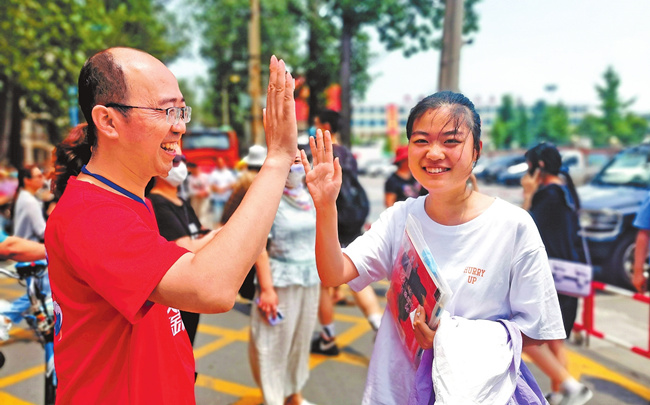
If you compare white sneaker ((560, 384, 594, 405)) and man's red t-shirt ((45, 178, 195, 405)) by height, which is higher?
man's red t-shirt ((45, 178, 195, 405))

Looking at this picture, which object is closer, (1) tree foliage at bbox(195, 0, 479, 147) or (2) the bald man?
(2) the bald man

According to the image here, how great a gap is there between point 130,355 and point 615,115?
67.7 meters

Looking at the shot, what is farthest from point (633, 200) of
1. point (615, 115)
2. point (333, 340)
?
point (615, 115)

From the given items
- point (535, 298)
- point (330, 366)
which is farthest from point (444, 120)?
point (330, 366)

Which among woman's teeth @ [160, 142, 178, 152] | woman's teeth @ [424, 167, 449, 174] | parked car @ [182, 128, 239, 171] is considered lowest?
parked car @ [182, 128, 239, 171]

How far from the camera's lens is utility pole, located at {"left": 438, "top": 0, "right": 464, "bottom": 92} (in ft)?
22.8

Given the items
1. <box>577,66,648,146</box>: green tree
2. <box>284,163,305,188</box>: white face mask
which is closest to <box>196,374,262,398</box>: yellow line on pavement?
<box>284,163,305,188</box>: white face mask

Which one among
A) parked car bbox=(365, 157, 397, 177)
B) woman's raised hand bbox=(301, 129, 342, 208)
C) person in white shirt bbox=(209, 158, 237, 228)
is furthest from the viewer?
parked car bbox=(365, 157, 397, 177)

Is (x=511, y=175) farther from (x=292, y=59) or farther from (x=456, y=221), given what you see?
(x=456, y=221)

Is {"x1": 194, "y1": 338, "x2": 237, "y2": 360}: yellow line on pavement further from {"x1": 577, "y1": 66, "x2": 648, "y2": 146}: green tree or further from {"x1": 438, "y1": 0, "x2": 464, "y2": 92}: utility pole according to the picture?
{"x1": 577, "y1": 66, "x2": 648, "y2": 146}: green tree

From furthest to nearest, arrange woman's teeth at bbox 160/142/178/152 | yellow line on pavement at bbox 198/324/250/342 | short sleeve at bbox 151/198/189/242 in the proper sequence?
yellow line on pavement at bbox 198/324/250/342 → short sleeve at bbox 151/198/189/242 → woman's teeth at bbox 160/142/178/152

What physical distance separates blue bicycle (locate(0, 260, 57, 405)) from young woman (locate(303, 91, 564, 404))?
7.06 feet

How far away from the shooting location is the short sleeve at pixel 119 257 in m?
1.18

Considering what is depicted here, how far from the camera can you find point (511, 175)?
96.0 ft
